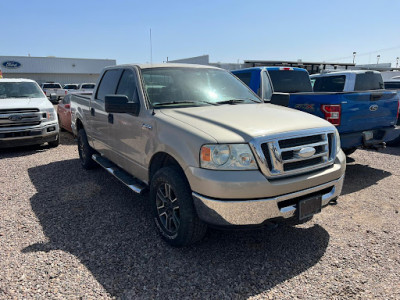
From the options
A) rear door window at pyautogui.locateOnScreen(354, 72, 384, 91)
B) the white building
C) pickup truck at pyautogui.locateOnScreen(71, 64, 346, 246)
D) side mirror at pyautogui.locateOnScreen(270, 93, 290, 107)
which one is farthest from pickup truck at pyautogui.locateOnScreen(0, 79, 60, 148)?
the white building

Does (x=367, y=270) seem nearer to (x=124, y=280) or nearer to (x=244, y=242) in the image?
(x=244, y=242)

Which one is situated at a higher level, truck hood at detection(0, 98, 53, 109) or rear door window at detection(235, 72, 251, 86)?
rear door window at detection(235, 72, 251, 86)

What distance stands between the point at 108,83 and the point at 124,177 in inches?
66.0

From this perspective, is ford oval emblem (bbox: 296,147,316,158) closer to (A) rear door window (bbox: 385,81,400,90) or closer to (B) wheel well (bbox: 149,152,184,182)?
(B) wheel well (bbox: 149,152,184,182)

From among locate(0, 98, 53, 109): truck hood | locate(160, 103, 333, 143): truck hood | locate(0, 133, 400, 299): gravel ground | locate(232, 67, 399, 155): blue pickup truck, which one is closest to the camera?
locate(0, 133, 400, 299): gravel ground

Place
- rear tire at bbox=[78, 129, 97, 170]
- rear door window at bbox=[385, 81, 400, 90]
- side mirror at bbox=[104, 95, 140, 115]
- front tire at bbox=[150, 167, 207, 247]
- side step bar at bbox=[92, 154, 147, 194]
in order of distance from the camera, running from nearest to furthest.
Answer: front tire at bbox=[150, 167, 207, 247] → side mirror at bbox=[104, 95, 140, 115] → side step bar at bbox=[92, 154, 147, 194] → rear tire at bbox=[78, 129, 97, 170] → rear door window at bbox=[385, 81, 400, 90]

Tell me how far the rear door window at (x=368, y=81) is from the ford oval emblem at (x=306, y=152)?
213 inches

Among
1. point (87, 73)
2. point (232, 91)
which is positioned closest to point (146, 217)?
point (232, 91)

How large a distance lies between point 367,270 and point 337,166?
1008mm

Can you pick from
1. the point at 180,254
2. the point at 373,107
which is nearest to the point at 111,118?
the point at 180,254

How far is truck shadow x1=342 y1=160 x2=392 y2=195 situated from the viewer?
16.5 feet

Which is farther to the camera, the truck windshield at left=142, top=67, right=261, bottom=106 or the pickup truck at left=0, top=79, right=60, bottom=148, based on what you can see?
the pickup truck at left=0, top=79, right=60, bottom=148

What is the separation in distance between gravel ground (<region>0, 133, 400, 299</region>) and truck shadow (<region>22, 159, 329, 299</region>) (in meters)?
0.01

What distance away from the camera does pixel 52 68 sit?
147 ft
